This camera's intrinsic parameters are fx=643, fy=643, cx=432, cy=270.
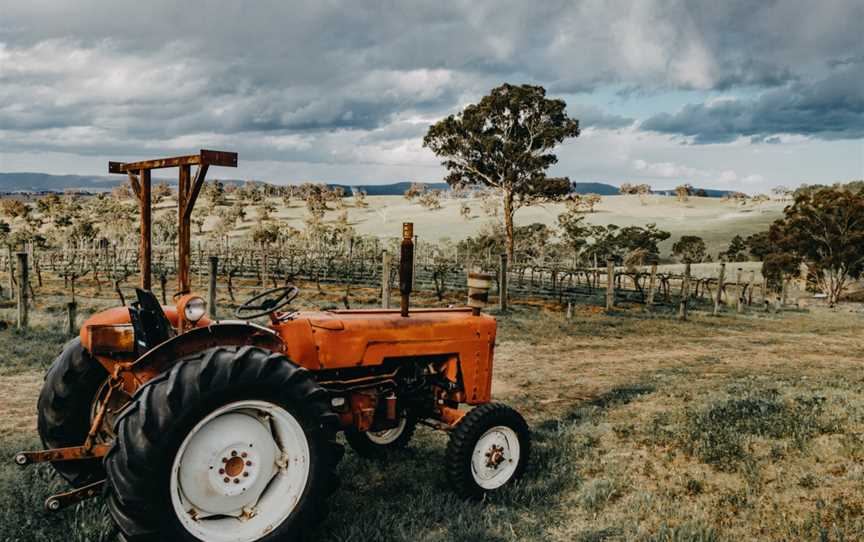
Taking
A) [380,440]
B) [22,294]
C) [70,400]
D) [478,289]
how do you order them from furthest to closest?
[22,294], [380,440], [478,289], [70,400]

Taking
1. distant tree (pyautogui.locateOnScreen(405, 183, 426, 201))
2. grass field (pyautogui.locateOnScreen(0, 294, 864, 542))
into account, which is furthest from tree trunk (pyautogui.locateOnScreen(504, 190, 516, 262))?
distant tree (pyautogui.locateOnScreen(405, 183, 426, 201))

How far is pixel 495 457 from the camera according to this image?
450 centimetres

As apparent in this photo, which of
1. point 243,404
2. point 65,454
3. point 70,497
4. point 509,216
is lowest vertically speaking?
point 70,497

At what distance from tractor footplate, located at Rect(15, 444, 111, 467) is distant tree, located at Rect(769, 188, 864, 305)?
103 ft

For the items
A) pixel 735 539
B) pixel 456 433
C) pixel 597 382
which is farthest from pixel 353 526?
pixel 597 382

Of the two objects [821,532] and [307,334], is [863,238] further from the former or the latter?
[307,334]

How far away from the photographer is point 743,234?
61656 millimetres

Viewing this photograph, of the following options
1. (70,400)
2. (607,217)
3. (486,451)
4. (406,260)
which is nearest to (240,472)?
(70,400)

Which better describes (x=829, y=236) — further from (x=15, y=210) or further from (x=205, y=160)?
(x=15, y=210)

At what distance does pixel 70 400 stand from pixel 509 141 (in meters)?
27.4

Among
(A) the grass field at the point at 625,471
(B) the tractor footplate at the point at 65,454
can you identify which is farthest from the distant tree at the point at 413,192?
(B) the tractor footplate at the point at 65,454

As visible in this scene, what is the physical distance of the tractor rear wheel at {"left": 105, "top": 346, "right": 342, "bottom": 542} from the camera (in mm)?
2965

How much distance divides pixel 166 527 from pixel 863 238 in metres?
31.8

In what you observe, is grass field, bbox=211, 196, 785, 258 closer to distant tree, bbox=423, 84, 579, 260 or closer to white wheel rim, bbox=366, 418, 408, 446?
distant tree, bbox=423, 84, 579, 260
